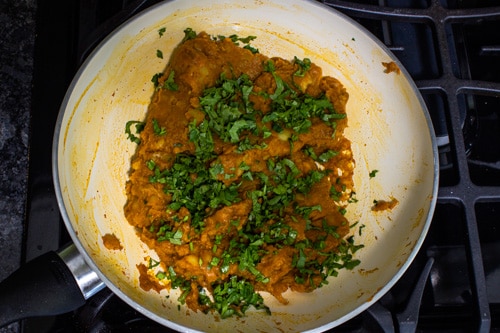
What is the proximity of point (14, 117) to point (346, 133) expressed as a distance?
1.08 meters

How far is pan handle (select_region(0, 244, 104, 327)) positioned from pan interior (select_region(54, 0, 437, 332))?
6 cm

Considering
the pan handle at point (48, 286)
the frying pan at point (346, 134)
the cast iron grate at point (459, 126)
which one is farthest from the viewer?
the cast iron grate at point (459, 126)

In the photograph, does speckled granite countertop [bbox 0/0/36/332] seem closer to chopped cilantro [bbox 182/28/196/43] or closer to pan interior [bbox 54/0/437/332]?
pan interior [bbox 54/0/437/332]

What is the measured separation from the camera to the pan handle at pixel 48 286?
1.41 meters

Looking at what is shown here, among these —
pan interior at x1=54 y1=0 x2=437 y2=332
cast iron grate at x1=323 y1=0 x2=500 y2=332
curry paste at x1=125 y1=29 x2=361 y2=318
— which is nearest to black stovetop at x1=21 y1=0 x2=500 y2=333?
cast iron grate at x1=323 y1=0 x2=500 y2=332

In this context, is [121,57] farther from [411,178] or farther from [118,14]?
[411,178]

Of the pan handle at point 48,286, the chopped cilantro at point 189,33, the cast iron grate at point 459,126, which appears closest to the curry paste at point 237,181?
the chopped cilantro at point 189,33

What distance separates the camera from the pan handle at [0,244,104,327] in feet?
4.64

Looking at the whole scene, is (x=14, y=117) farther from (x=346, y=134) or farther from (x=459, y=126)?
(x=459, y=126)

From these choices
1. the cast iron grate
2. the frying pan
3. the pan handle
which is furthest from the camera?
the cast iron grate

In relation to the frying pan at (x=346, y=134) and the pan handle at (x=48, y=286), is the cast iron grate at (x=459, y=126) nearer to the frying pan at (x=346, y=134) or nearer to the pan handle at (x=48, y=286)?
the frying pan at (x=346, y=134)

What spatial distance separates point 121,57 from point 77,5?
0.29 m

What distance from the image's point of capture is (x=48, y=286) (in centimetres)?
145

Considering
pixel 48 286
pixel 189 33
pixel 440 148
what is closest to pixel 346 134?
pixel 440 148
